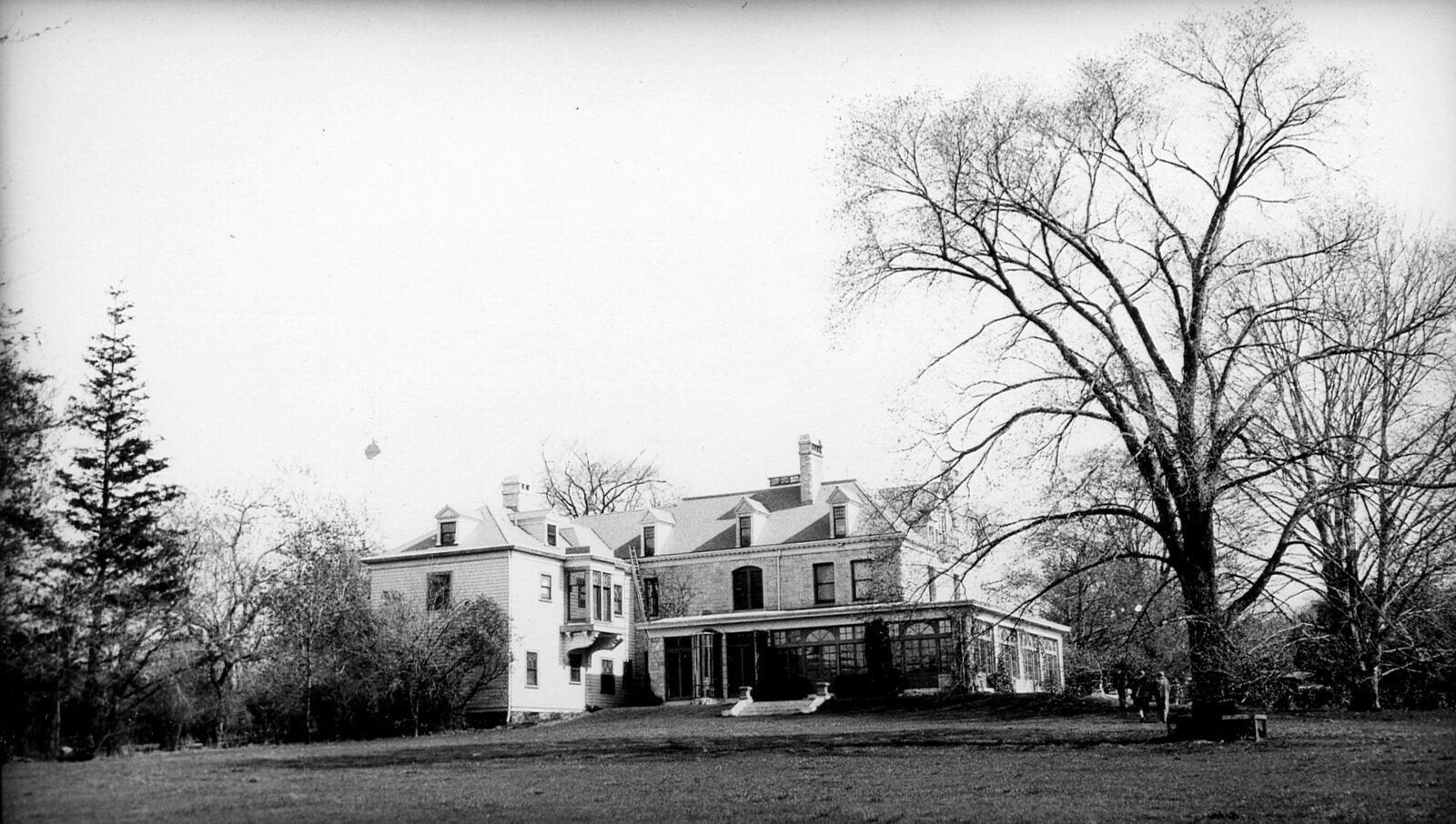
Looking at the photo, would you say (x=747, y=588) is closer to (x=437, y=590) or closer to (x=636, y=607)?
(x=636, y=607)

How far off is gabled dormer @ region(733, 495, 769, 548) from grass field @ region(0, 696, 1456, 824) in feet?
57.2

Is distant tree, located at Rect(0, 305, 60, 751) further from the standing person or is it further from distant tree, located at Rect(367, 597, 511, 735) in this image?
the standing person

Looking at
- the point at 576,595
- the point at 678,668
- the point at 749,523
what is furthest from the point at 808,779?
the point at 749,523

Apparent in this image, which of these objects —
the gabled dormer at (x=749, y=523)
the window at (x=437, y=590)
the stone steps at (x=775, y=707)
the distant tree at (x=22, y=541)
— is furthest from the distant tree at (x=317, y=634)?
the gabled dormer at (x=749, y=523)

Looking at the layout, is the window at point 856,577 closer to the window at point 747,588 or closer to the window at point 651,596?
the window at point 747,588

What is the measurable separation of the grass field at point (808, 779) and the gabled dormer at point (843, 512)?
1598 cm

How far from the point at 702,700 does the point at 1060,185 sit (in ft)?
70.0

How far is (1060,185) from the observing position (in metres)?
24.1

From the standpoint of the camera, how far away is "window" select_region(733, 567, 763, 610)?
44.1 metres

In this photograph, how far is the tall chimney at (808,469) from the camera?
4569 centimetres

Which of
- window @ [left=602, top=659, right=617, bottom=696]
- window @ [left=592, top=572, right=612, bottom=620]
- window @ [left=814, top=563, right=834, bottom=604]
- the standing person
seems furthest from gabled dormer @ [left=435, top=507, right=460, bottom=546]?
the standing person

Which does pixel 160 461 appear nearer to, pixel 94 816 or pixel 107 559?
pixel 107 559

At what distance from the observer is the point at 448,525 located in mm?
41188

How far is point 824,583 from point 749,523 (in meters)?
3.47
